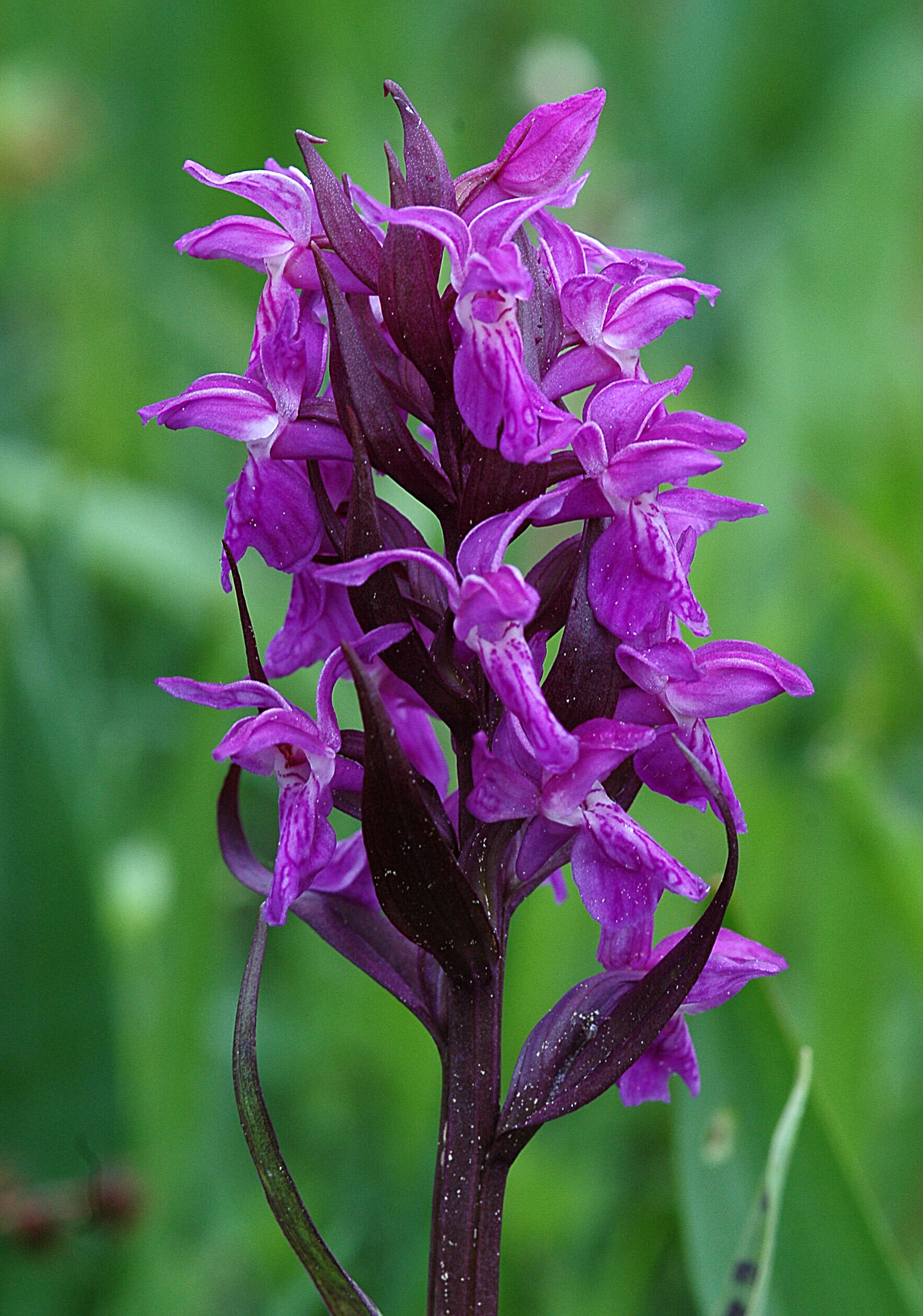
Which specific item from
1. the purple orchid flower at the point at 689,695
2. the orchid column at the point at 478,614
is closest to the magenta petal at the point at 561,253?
the orchid column at the point at 478,614

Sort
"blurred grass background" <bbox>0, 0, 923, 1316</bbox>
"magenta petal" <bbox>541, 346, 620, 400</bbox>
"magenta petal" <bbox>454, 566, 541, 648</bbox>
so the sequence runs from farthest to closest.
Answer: "blurred grass background" <bbox>0, 0, 923, 1316</bbox> → "magenta petal" <bbox>541, 346, 620, 400</bbox> → "magenta petal" <bbox>454, 566, 541, 648</bbox>

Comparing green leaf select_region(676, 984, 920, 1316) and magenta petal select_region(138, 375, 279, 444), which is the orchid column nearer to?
magenta petal select_region(138, 375, 279, 444)

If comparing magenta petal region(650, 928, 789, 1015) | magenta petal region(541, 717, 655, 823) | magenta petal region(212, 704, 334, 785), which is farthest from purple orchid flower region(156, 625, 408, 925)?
magenta petal region(650, 928, 789, 1015)

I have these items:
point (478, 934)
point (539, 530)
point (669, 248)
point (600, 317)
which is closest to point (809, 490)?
point (539, 530)

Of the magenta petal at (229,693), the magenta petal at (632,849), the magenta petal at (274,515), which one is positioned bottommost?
the magenta petal at (632,849)

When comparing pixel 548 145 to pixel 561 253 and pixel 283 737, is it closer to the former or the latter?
pixel 561 253

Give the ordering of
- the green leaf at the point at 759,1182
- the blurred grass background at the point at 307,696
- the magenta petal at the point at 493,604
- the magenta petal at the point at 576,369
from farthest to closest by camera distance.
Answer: the blurred grass background at the point at 307,696
the green leaf at the point at 759,1182
the magenta petal at the point at 576,369
the magenta petal at the point at 493,604

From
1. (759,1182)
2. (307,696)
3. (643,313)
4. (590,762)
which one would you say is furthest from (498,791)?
(307,696)

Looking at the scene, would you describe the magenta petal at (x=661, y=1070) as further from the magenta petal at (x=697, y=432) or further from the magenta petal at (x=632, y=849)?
the magenta petal at (x=697, y=432)
